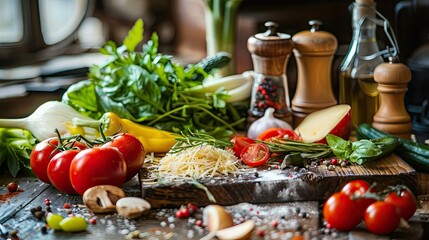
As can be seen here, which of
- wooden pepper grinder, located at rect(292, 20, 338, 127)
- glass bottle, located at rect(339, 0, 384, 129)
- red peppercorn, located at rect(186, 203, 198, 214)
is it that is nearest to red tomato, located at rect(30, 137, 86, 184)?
red peppercorn, located at rect(186, 203, 198, 214)

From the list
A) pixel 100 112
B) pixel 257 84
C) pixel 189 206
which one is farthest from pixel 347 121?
pixel 100 112

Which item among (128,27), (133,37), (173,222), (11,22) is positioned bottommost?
(128,27)

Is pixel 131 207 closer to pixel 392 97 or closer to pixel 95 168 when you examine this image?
pixel 95 168

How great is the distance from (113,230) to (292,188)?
0.44 m

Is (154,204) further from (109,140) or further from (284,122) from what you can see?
(284,122)

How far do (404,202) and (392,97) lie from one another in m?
0.63

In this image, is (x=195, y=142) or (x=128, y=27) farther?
(x=128, y=27)

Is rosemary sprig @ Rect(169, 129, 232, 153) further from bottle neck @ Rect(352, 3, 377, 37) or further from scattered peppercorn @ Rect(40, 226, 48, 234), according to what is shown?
bottle neck @ Rect(352, 3, 377, 37)

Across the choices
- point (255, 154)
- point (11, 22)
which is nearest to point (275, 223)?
point (255, 154)

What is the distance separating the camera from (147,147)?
204 cm

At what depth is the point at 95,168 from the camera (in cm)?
166

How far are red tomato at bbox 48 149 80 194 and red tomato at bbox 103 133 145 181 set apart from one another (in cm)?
10

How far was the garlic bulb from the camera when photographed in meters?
2.09

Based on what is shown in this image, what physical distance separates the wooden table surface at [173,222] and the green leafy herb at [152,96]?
0.46 m
